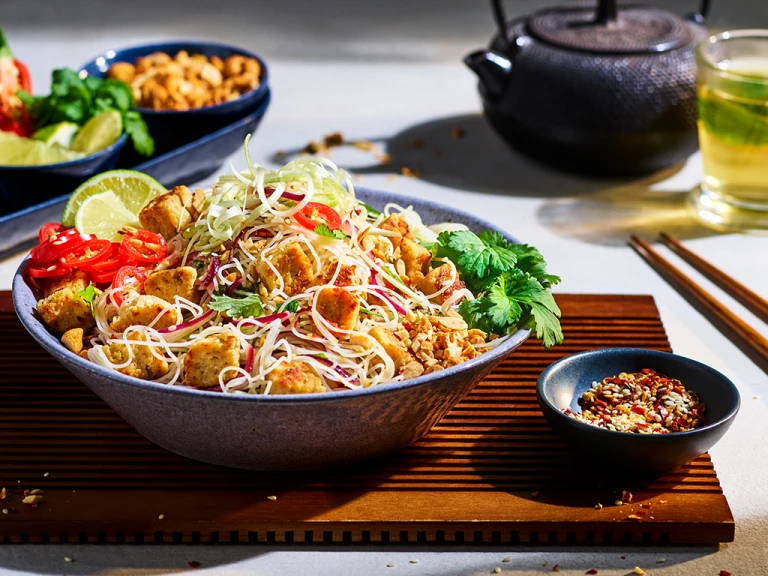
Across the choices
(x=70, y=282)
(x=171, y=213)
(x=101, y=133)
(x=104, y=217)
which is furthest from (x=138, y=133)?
(x=70, y=282)

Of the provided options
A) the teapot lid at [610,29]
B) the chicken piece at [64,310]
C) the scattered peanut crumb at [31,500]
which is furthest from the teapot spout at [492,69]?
the scattered peanut crumb at [31,500]

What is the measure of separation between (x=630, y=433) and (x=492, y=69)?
7.31 ft

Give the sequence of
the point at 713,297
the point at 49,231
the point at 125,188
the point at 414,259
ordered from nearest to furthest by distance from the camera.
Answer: the point at 414,259, the point at 49,231, the point at 125,188, the point at 713,297

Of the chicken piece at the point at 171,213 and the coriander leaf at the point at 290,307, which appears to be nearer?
the coriander leaf at the point at 290,307

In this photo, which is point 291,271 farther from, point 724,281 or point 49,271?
point 724,281

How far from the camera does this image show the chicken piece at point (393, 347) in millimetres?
2070

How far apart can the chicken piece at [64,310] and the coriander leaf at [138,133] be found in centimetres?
142

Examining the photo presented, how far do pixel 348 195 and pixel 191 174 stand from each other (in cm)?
146

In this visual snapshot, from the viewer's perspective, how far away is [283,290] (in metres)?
2.18

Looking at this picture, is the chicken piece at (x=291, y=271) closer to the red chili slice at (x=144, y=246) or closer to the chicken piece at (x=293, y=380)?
the chicken piece at (x=293, y=380)

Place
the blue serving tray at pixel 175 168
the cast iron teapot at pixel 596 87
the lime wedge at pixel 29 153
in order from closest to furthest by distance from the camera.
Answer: the blue serving tray at pixel 175 168 < the lime wedge at pixel 29 153 < the cast iron teapot at pixel 596 87

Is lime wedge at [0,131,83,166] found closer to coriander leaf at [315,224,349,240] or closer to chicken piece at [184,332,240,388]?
coriander leaf at [315,224,349,240]

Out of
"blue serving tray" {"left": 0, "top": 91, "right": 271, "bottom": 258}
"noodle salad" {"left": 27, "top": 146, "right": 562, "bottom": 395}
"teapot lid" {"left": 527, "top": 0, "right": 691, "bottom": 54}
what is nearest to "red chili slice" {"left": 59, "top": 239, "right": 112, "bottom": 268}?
"noodle salad" {"left": 27, "top": 146, "right": 562, "bottom": 395}

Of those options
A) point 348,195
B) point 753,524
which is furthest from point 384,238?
point 753,524
